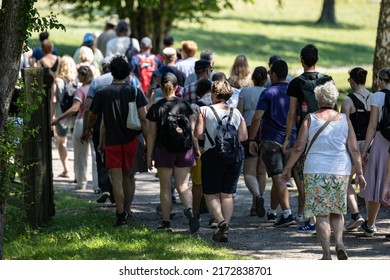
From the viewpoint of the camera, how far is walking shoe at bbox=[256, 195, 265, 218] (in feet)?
42.2

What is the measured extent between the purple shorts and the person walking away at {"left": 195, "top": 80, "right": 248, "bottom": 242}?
1.45ft

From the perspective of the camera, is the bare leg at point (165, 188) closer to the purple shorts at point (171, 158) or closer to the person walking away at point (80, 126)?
the purple shorts at point (171, 158)

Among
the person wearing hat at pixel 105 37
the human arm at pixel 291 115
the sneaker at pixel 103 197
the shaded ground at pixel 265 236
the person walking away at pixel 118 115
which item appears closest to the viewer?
the shaded ground at pixel 265 236

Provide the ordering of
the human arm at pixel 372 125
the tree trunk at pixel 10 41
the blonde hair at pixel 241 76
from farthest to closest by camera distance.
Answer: the blonde hair at pixel 241 76, the human arm at pixel 372 125, the tree trunk at pixel 10 41

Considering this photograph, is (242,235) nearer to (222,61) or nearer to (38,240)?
(38,240)

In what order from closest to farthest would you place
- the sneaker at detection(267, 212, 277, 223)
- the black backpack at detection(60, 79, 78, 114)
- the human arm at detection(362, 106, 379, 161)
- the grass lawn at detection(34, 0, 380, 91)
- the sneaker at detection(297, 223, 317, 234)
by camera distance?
the human arm at detection(362, 106, 379, 161), the sneaker at detection(297, 223, 317, 234), the sneaker at detection(267, 212, 277, 223), the black backpack at detection(60, 79, 78, 114), the grass lawn at detection(34, 0, 380, 91)

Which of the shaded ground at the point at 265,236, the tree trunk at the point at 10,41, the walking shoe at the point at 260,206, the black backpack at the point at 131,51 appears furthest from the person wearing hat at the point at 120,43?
the tree trunk at the point at 10,41

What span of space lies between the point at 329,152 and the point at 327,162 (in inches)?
3.6

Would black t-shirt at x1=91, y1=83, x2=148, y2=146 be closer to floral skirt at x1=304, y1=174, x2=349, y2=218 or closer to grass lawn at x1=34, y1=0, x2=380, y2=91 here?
floral skirt at x1=304, y1=174, x2=349, y2=218

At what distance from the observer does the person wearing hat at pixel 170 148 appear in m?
11.6

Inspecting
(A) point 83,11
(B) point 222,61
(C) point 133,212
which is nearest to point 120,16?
(A) point 83,11

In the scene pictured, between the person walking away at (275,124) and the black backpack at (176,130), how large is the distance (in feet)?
2.89

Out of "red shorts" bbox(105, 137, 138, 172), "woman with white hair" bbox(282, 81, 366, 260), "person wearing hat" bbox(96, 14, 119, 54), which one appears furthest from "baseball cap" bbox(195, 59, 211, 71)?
"person wearing hat" bbox(96, 14, 119, 54)

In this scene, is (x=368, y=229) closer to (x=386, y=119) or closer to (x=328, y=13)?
(x=386, y=119)
